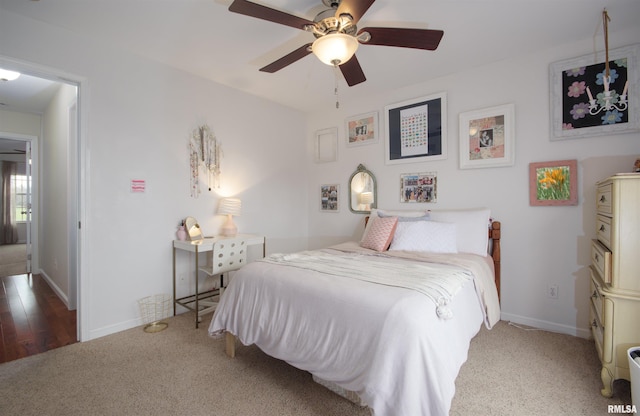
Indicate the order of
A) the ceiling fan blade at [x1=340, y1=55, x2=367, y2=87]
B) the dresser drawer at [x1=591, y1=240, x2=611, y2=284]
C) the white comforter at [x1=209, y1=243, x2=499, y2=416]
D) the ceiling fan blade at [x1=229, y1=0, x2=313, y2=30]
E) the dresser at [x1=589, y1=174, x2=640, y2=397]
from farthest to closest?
1. the ceiling fan blade at [x1=340, y1=55, x2=367, y2=87]
2. the dresser drawer at [x1=591, y1=240, x2=611, y2=284]
3. the dresser at [x1=589, y1=174, x2=640, y2=397]
4. the ceiling fan blade at [x1=229, y1=0, x2=313, y2=30]
5. the white comforter at [x1=209, y1=243, x2=499, y2=416]

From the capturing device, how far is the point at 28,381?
6.08 feet

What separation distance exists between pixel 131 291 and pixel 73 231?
1.13 m

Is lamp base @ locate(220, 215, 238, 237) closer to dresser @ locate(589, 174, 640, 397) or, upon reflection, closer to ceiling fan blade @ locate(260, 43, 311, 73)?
ceiling fan blade @ locate(260, 43, 311, 73)

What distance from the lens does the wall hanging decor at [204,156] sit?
311 cm

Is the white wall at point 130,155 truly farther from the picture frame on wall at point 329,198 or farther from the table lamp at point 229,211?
the picture frame on wall at point 329,198

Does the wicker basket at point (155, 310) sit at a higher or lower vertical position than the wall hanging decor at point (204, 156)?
lower

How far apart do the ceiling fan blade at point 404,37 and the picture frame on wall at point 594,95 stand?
4.97 feet

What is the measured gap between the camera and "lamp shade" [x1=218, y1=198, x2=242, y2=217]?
10.5 ft

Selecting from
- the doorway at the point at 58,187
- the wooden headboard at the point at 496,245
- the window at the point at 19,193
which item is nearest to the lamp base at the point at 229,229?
the doorway at the point at 58,187

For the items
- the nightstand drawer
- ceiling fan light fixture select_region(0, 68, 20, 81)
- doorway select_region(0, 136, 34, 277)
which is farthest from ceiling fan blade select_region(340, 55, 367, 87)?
doorway select_region(0, 136, 34, 277)

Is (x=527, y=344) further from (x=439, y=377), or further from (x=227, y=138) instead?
(x=227, y=138)

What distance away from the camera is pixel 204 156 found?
10.5ft

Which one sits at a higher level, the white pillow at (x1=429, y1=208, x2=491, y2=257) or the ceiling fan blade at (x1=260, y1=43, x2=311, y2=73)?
the ceiling fan blade at (x1=260, y1=43, x2=311, y2=73)

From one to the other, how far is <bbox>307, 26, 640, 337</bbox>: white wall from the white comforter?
2.90 feet
